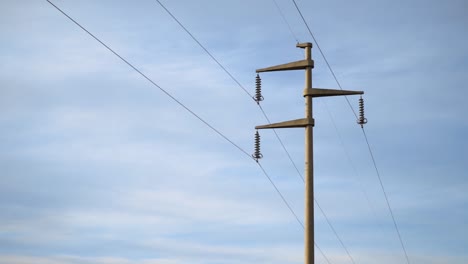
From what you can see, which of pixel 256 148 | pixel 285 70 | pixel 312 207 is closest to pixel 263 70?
pixel 285 70

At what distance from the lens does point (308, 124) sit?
3825 cm

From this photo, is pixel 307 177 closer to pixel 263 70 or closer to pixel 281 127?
pixel 281 127

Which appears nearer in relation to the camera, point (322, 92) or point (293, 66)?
point (322, 92)

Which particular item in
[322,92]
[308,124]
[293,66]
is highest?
[293,66]

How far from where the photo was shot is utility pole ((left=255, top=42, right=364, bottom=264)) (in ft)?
121

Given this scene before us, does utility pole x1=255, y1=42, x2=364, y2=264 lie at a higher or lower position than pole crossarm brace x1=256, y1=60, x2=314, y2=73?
lower

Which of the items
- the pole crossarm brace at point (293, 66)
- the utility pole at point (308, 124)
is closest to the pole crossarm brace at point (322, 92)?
the utility pole at point (308, 124)

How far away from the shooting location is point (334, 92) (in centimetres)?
3884

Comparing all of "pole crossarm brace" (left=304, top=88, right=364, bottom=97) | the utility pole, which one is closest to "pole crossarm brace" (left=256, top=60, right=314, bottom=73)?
the utility pole

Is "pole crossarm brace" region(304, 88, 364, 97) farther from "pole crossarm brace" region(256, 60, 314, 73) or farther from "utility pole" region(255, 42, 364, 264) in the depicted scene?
"pole crossarm brace" region(256, 60, 314, 73)

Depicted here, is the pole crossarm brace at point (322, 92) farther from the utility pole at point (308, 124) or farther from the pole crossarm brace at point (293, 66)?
the pole crossarm brace at point (293, 66)

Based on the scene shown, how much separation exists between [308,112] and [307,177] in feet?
9.40

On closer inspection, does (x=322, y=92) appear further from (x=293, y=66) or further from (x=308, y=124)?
(x=293, y=66)

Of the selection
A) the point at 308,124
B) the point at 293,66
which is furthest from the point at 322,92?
the point at 293,66
